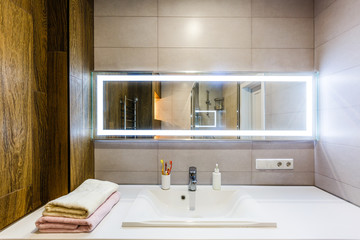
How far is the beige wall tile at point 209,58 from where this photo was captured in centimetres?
151

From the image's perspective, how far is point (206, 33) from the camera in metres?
1.51

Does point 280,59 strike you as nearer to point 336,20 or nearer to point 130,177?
point 336,20

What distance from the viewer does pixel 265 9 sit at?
1.51m

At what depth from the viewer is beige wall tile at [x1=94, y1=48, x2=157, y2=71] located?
1.51 metres

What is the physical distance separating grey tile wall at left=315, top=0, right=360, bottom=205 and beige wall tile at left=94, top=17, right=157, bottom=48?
1.12 m

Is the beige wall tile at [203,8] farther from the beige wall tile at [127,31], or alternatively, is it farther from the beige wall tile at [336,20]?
the beige wall tile at [336,20]

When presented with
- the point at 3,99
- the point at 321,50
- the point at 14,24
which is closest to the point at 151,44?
the point at 14,24

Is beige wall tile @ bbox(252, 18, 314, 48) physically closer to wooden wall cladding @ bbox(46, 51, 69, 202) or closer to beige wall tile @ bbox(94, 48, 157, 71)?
beige wall tile @ bbox(94, 48, 157, 71)

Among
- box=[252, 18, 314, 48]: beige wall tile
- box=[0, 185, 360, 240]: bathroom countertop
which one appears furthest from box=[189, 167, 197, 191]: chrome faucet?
box=[252, 18, 314, 48]: beige wall tile

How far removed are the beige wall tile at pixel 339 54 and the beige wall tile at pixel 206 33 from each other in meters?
0.48

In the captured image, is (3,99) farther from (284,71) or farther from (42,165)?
(284,71)

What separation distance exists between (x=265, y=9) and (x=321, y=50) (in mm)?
466

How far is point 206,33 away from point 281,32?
1.71 feet

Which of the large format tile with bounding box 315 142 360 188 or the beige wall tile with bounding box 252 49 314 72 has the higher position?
the beige wall tile with bounding box 252 49 314 72
